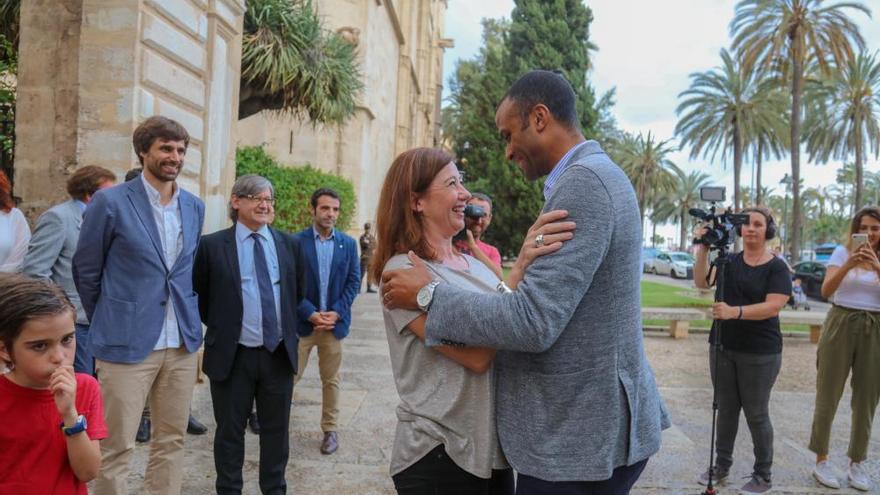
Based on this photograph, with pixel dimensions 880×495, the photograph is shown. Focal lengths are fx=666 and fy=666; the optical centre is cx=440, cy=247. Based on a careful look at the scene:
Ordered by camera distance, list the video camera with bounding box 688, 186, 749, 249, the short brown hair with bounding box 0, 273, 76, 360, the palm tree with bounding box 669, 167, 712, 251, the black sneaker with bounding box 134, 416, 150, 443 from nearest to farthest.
Answer: 1. the short brown hair with bounding box 0, 273, 76, 360
2. the video camera with bounding box 688, 186, 749, 249
3. the black sneaker with bounding box 134, 416, 150, 443
4. the palm tree with bounding box 669, 167, 712, 251

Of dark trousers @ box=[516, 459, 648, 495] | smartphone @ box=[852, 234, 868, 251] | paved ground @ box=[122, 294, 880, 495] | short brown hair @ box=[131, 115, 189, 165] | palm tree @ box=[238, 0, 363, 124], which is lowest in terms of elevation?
paved ground @ box=[122, 294, 880, 495]

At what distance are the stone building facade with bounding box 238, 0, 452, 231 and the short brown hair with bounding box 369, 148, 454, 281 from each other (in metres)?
11.6

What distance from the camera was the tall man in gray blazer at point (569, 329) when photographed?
164cm

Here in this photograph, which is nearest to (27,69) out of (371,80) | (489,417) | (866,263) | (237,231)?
(237,231)

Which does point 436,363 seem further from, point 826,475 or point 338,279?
point 826,475

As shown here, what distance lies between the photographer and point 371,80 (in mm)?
22781

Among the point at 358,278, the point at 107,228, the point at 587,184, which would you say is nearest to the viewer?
the point at 587,184

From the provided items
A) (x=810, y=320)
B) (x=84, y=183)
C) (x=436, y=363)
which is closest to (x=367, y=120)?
(x=810, y=320)

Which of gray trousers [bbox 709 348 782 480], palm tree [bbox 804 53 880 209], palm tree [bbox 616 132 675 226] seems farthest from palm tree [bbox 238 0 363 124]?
palm tree [bbox 616 132 675 226]

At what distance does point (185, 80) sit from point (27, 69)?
1424 millimetres

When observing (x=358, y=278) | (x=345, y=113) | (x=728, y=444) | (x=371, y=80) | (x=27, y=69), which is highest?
(x=371, y=80)

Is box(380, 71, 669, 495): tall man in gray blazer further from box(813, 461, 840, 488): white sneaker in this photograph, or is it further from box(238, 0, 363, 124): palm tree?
box(238, 0, 363, 124): palm tree

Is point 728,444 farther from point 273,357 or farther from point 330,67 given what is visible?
point 330,67

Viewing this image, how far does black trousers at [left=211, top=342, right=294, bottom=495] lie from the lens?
12.7 feet
